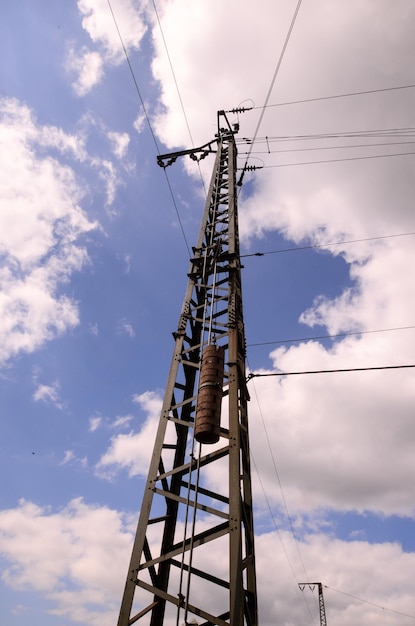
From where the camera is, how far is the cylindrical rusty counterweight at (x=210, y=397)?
5918 mm

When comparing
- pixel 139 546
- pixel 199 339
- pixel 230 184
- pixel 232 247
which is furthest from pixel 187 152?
pixel 139 546

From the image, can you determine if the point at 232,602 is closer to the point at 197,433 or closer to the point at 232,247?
the point at 197,433

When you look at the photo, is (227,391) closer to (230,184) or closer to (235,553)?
(235,553)

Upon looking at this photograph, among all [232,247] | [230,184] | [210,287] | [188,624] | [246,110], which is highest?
[246,110]

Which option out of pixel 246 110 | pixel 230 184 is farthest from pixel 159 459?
pixel 246 110

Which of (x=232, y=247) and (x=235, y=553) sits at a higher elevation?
(x=232, y=247)

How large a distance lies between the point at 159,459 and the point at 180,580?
1.69 meters

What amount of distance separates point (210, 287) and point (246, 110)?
891 centimetres

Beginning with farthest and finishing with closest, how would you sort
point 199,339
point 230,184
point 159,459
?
point 230,184 < point 199,339 < point 159,459

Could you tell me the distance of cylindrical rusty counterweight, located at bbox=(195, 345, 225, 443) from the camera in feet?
19.4

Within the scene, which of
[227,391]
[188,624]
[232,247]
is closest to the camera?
[188,624]

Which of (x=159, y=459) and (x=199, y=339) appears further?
(x=199, y=339)

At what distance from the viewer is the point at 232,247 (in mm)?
9219

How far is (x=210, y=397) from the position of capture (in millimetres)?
6113
